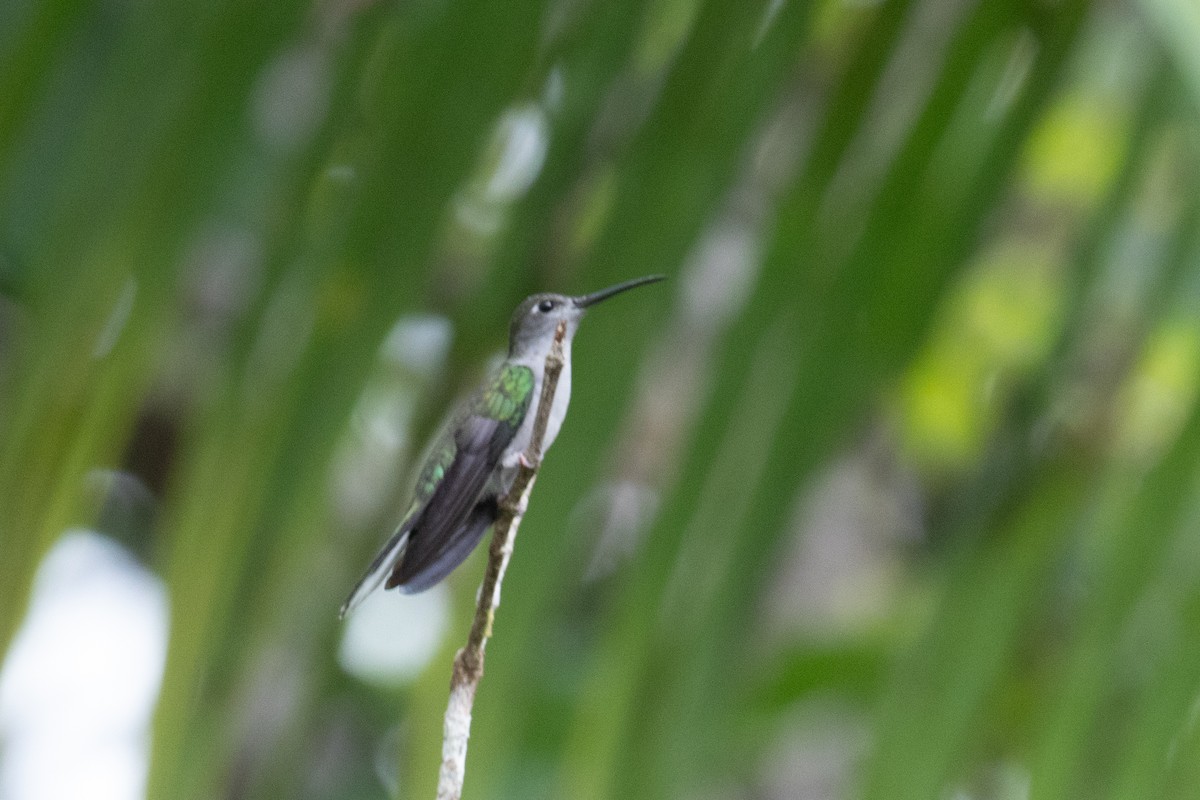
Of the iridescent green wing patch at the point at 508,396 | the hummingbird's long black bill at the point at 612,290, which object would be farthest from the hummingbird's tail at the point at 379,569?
the hummingbird's long black bill at the point at 612,290

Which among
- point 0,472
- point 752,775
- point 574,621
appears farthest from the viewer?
point 752,775

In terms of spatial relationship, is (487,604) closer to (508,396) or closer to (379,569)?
(379,569)

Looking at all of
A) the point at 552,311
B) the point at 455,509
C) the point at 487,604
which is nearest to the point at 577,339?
the point at 552,311

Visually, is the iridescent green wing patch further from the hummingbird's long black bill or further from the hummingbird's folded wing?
the hummingbird's long black bill

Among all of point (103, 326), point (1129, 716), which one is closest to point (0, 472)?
point (103, 326)

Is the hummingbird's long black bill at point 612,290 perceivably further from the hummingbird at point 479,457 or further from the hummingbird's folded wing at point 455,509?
the hummingbird's folded wing at point 455,509

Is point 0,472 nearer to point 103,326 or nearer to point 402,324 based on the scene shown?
point 103,326
